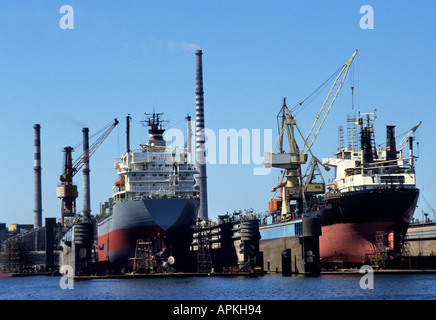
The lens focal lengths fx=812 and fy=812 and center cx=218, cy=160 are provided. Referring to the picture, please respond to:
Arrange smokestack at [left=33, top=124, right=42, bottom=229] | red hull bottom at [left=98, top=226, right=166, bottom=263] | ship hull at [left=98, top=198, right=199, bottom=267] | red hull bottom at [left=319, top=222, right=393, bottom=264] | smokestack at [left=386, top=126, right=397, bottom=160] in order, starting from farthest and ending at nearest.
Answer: smokestack at [left=33, top=124, right=42, bottom=229]
smokestack at [left=386, top=126, right=397, bottom=160]
ship hull at [left=98, top=198, right=199, bottom=267]
red hull bottom at [left=98, top=226, right=166, bottom=263]
red hull bottom at [left=319, top=222, right=393, bottom=264]

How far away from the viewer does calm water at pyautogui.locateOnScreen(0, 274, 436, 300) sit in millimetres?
56438

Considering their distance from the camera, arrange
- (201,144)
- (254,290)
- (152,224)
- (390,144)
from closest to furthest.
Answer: (254,290) → (152,224) → (390,144) → (201,144)

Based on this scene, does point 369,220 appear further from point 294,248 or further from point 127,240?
point 127,240

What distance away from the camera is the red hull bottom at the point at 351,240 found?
274 feet

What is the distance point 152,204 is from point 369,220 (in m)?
22.6

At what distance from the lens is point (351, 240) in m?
84.5

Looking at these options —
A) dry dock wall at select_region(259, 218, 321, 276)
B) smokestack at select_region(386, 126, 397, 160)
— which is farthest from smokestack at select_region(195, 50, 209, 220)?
smokestack at select_region(386, 126, 397, 160)

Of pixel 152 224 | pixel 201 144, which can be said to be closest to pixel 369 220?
pixel 152 224

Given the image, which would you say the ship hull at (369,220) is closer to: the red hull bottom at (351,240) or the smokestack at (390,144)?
the red hull bottom at (351,240)

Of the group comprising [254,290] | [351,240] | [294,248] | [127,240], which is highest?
[127,240]

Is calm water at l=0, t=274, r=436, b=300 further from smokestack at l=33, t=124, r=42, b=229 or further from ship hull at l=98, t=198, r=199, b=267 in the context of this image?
smokestack at l=33, t=124, r=42, b=229

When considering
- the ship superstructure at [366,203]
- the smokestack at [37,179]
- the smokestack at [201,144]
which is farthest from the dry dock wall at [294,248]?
the smokestack at [37,179]

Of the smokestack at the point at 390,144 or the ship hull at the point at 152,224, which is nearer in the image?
the ship hull at the point at 152,224
